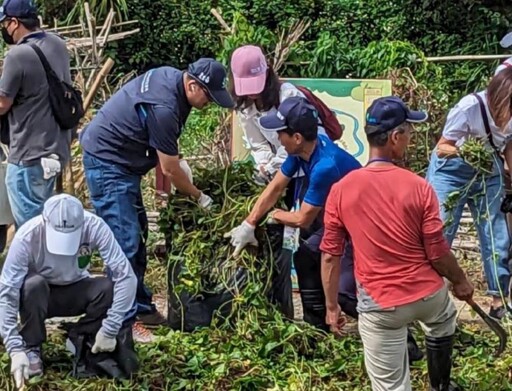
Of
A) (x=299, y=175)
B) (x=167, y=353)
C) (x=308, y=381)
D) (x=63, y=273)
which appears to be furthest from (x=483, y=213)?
(x=63, y=273)

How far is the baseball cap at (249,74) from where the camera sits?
5.59 metres

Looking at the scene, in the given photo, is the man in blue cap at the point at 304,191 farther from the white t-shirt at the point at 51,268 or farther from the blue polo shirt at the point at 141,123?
the white t-shirt at the point at 51,268

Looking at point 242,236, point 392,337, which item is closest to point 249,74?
point 242,236

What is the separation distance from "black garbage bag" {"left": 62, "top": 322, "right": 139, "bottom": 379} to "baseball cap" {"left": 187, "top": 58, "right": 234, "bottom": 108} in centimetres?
134

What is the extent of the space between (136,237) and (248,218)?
2.20 ft

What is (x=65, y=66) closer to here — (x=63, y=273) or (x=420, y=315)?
(x=63, y=273)

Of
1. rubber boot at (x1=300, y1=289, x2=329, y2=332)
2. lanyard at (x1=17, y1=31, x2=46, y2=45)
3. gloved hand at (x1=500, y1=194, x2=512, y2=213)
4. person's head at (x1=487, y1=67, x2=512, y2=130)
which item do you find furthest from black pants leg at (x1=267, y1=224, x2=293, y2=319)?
lanyard at (x1=17, y1=31, x2=46, y2=45)

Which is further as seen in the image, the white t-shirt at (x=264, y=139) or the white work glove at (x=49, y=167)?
the white t-shirt at (x=264, y=139)

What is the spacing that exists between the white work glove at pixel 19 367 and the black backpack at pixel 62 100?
63.2 inches

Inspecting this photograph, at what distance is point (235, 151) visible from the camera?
7270 millimetres

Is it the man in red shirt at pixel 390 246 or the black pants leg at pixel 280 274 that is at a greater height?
the man in red shirt at pixel 390 246

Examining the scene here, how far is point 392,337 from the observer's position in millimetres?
4227

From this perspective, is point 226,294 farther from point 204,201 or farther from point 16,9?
point 16,9

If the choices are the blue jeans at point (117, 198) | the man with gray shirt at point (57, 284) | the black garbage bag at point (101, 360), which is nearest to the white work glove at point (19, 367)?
the man with gray shirt at point (57, 284)
